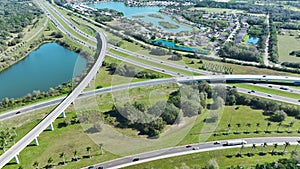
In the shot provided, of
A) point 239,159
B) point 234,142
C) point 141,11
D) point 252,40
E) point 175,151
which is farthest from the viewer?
point 141,11

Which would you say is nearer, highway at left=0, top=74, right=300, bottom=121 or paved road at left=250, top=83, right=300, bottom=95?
highway at left=0, top=74, right=300, bottom=121

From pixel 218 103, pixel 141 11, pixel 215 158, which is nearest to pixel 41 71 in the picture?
pixel 218 103

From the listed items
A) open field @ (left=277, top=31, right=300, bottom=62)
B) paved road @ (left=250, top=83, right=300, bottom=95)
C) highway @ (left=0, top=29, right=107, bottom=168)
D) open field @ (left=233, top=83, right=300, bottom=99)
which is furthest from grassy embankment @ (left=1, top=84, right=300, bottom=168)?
open field @ (left=277, top=31, right=300, bottom=62)

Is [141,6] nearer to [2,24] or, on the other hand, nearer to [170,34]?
[170,34]

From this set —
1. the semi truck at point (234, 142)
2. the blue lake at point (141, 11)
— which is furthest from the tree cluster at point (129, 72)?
the blue lake at point (141, 11)

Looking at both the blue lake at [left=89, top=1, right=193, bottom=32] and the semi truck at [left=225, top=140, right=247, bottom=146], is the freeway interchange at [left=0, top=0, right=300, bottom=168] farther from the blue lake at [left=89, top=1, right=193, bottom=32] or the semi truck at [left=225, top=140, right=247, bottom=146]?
the blue lake at [left=89, top=1, right=193, bottom=32]

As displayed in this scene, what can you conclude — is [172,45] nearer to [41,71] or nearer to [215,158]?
[41,71]

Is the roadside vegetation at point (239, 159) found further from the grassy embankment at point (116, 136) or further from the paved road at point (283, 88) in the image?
the paved road at point (283, 88)
